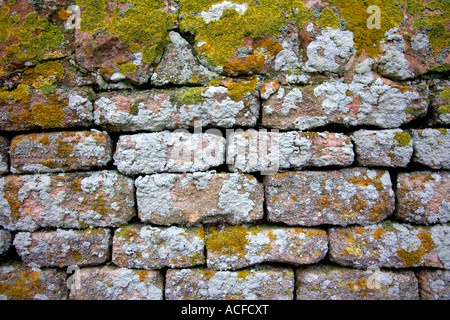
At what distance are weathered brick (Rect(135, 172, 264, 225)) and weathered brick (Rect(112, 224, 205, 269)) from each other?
0.10m

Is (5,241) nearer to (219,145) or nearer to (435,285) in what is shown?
(219,145)

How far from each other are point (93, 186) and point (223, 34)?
1.37 metres

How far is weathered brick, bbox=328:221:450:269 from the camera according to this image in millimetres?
1698

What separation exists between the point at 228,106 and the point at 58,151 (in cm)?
122

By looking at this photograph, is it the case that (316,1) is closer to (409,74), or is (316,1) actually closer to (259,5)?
(259,5)

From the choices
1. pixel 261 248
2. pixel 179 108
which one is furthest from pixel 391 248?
pixel 179 108

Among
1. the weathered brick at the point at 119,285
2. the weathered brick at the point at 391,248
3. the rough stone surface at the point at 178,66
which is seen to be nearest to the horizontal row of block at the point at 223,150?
the rough stone surface at the point at 178,66

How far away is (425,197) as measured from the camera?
1.70 meters

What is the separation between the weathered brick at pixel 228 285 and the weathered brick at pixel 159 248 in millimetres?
93

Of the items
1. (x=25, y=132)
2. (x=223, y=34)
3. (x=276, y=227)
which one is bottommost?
(x=276, y=227)

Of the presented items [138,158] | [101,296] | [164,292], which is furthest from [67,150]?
[164,292]

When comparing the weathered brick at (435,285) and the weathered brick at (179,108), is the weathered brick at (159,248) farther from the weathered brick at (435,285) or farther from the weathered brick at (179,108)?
the weathered brick at (435,285)

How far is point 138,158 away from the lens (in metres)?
1.65

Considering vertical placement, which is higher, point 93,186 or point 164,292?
point 93,186
